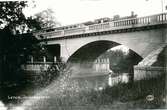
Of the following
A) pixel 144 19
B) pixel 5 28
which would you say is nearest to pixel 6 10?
→ pixel 5 28

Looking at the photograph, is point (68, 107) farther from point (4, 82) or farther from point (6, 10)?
point (6, 10)

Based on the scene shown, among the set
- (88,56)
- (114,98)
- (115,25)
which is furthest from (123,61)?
(88,56)

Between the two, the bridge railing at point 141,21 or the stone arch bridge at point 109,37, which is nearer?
the bridge railing at point 141,21

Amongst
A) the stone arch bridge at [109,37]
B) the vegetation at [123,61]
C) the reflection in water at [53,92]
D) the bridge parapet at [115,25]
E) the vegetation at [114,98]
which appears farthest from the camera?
the vegetation at [123,61]

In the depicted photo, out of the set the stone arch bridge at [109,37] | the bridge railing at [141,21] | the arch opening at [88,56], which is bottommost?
the arch opening at [88,56]

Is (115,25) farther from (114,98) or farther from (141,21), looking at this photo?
(114,98)

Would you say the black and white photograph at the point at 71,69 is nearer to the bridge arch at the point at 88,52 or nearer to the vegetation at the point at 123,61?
the vegetation at the point at 123,61

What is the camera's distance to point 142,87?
6105 mm

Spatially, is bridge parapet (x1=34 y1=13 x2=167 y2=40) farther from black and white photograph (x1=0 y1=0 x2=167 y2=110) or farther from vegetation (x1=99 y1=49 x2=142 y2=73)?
vegetation (x1=99 y1=49 x2=142 y2=73)

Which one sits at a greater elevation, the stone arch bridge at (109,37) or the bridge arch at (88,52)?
the stone arch bridge at (109,37)

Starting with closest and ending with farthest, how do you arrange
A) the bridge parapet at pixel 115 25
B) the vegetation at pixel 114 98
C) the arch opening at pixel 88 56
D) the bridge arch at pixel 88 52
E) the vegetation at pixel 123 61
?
the vegetation at pixel 114 98 < the bridge parapet at pixel 115 25 < the vegetation at pixel 123 61 < the arch opening at pixel 88 56 < the bridge arch at pixel 88 52

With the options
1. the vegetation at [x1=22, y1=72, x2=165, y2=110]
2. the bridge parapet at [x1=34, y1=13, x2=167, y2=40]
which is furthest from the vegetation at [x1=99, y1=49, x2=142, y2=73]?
the vegetation at [x1=22, y1=72, x2=165, y2=110]

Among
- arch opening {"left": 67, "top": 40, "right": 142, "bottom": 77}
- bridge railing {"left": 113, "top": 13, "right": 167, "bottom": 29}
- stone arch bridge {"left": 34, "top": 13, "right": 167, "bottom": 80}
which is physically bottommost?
arch opening {"left": 67, "top": 40, "right": 142, "bottom": 77}

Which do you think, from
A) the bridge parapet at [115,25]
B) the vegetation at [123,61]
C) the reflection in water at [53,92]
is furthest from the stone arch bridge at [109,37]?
the reflection in water at [53,92]
